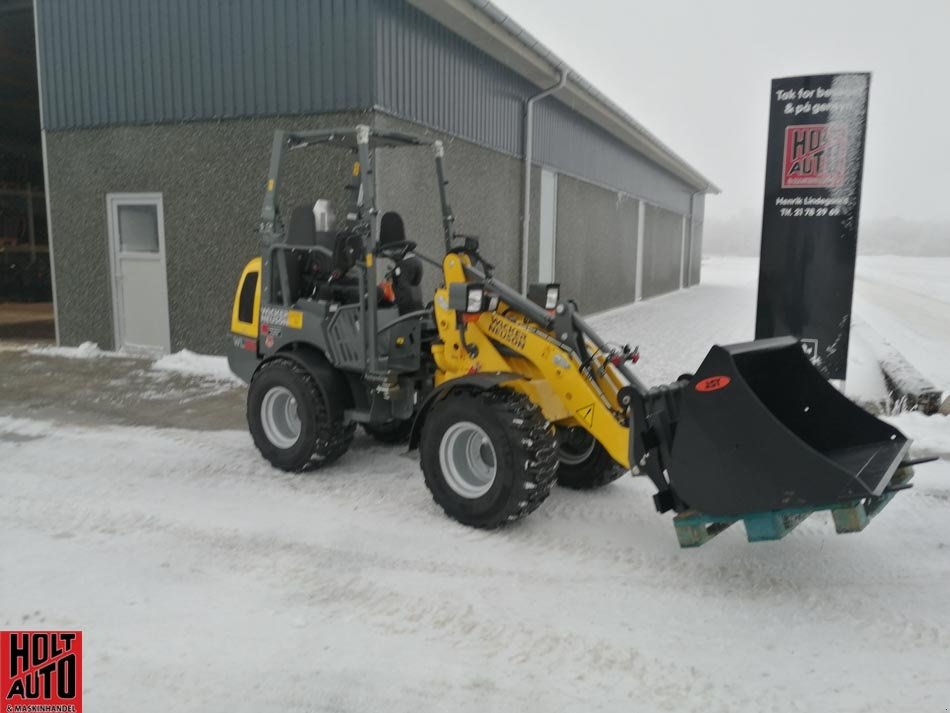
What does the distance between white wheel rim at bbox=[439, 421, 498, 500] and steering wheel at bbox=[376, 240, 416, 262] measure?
145 centimetres

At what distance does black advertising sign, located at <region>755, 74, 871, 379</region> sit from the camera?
7.42 m

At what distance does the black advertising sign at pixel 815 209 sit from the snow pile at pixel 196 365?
6144 mm

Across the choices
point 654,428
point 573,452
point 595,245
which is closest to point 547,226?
point 595,245

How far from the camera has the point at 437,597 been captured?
146 inches

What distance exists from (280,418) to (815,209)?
543cm

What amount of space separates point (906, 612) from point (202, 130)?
899cm

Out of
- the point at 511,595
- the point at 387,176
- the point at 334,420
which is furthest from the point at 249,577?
the point at 387,176

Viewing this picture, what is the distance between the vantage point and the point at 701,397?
371 centimetres

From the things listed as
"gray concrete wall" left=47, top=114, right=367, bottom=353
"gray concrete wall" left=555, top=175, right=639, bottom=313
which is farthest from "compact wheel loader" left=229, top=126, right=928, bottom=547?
"gray concrete wall" left=555, top=175, right=639, bottom=313

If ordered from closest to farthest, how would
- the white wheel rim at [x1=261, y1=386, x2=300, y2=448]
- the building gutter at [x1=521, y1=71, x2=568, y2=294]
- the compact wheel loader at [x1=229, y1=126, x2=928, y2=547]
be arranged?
the compact wheel loader at [x1=229, y1=126, x2=928, y2=547] → the white wheel rim at [x1=261, y1=386, x2=300, y2=448] → the building gutter at [x1=521, y1=71, x2=568, y2=294]

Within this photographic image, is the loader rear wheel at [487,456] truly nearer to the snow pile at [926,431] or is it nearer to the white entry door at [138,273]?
the snow pile at [926,431]

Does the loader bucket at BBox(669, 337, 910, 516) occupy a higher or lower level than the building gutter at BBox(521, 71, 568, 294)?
lower

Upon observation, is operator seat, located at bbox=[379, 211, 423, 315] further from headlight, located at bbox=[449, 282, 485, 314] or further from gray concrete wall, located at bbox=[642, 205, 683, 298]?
gray concrete wall, located at bbox=[642, 205, 683, 298]

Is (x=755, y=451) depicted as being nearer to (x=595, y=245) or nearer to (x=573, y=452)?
(x=573, y=452)
